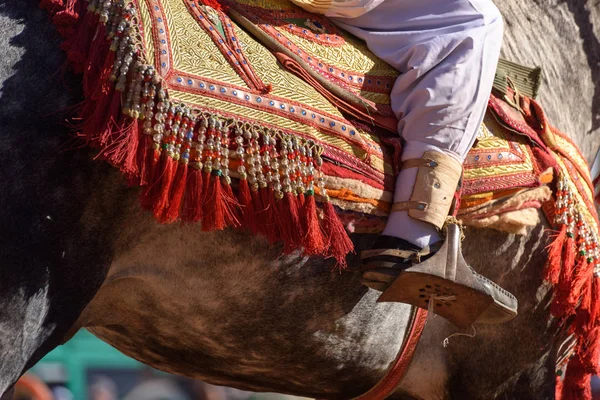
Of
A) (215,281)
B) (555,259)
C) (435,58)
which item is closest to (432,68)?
(435,58)

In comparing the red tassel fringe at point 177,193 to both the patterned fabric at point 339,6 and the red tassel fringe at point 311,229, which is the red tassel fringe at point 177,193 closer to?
the red tassel fringe at point 311,229

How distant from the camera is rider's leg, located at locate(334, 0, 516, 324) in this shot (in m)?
2.36

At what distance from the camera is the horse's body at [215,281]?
192cm

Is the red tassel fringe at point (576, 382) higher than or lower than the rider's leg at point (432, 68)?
lower

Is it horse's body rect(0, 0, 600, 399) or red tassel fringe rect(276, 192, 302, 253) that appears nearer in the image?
horse's body rect(0, 0, 600, 399)

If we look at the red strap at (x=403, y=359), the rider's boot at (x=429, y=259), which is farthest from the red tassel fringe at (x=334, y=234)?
the red strap at (x=403, y=359)

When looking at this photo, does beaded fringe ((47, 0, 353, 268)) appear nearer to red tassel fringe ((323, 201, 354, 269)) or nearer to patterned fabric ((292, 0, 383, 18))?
red tassel fringe ((323, 201, 354, 269))

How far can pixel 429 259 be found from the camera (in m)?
→ 2.33

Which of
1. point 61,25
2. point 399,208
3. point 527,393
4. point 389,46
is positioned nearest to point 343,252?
point 399,208

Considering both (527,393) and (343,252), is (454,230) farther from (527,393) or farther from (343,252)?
(527,393)

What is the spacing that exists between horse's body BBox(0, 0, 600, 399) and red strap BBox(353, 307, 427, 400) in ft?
0.10

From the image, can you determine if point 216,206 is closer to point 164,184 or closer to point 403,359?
point 164,184

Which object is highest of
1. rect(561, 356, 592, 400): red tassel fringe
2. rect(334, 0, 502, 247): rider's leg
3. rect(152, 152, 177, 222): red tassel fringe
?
rect(334, 0, 502, 247): rider's leg

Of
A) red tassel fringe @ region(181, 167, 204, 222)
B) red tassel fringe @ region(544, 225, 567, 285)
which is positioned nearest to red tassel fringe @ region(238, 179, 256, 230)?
red tassel fringe @ region(181, 167, 204, 222)
